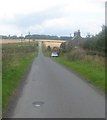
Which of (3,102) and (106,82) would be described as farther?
(106,82)

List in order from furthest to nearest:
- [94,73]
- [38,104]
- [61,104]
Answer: [94,73] → [38,104] → [61,104]

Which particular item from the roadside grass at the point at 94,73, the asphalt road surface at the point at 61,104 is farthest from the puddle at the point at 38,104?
the roadside grass at the point at 94,73

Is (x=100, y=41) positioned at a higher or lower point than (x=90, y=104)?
higher

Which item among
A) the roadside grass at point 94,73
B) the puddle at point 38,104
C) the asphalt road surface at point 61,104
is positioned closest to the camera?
the asphalt road surface at point 61,104

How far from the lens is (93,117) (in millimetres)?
9852

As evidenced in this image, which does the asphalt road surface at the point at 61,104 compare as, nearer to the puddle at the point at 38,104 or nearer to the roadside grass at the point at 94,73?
the puddle at the point at 38,104

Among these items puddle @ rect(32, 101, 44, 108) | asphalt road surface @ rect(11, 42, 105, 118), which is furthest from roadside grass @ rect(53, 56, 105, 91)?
puddle @ rect(32, 101, 44, 108)

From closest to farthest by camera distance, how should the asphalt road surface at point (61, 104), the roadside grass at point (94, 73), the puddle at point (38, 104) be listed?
the asphalt road surface at point (61, 104)
the puddle at point (38, 104)
the roadside grass at point (94, 73)

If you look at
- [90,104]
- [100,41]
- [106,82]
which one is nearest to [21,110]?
[90,104]

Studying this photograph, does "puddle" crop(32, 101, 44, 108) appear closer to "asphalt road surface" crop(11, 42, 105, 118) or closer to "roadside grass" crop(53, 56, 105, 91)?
"asphalt road surface" crop(11, 42, 105, 118)

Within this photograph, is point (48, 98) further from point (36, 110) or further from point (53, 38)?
point (53, 38)

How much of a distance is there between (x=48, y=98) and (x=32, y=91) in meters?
2.81

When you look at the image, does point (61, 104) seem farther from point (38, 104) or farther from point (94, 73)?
point (94, 73)

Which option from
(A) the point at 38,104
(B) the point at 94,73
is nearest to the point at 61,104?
(A) the point at 38,104
